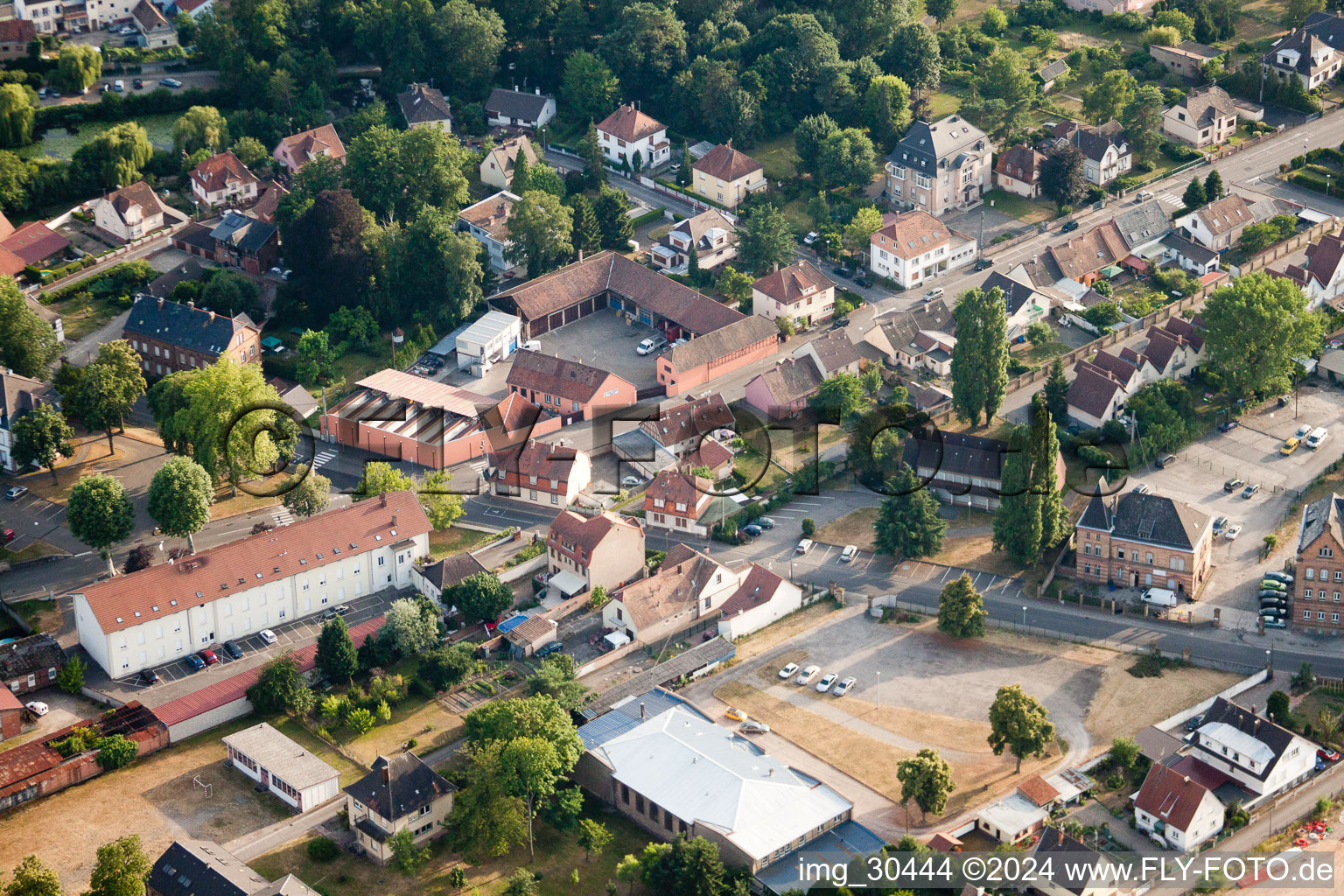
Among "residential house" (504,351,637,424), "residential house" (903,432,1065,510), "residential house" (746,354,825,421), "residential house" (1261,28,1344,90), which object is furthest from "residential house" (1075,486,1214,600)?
"residential house" (1261,28,1344,90)

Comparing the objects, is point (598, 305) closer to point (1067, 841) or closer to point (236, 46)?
point (236, 46)

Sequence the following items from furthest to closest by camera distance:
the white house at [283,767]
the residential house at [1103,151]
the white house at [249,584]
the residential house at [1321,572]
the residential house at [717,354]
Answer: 1. the residential house at [1103,151]
2. the residential house at [717,354]
3. the white house at [249,584]
4. the residential house at [1321,572]
5. the white house at [283,767]

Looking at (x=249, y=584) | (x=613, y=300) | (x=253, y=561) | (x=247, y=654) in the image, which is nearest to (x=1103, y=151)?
(x=613, y=300)

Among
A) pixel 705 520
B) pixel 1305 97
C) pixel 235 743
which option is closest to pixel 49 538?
pixel 235 743

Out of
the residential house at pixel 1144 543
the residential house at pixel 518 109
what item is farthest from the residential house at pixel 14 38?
the residential house at pixel 1144 543

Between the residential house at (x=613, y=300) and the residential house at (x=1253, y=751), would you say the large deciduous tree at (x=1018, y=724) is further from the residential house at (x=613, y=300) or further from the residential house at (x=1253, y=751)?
the residential house at (x=613, y=300)

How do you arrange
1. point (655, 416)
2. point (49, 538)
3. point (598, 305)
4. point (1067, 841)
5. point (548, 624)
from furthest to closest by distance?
point (598, 305) < point (655, 416) < point (49, 538) < point (548, 624) < point (1067, 841)

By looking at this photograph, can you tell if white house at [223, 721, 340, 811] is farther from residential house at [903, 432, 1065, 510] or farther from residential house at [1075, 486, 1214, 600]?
residential house at [1075, 486, 1214, 600]
